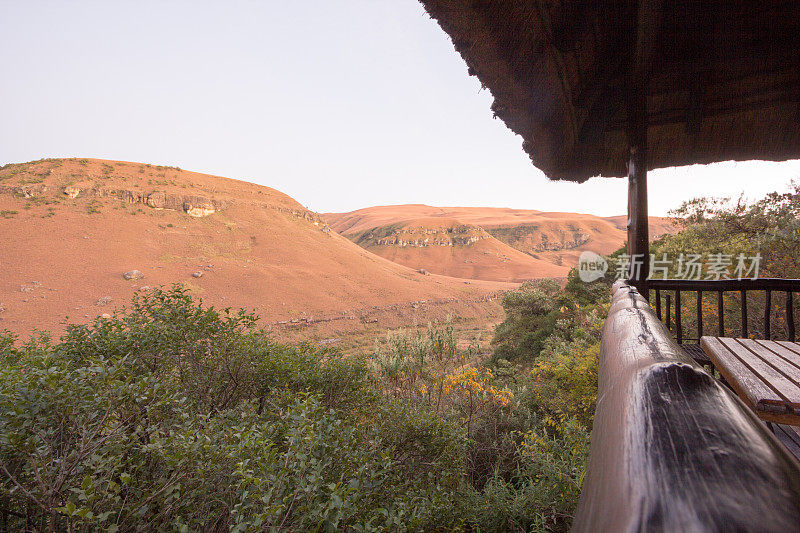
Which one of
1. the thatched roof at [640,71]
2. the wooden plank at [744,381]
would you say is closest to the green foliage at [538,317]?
the thatched roof at [640,71]

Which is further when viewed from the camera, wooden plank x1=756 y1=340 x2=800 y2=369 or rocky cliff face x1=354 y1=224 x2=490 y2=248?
rocky cliff face x1=354 y1=224 x2=490 y2=248

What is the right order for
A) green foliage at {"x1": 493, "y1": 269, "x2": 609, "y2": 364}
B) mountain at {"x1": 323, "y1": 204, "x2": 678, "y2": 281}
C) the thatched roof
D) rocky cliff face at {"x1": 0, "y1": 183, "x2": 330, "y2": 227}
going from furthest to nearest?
1. mountain at {"x1": 323, "y1": 204, "x2": 678, "y2": 281}
2. rocky cliff face at {"x1": 0, "y1": 183, "x2": 330, "y2": 227}
3. green foliage at {"x1": 493, "y1": 269, "x2": 609, "y2": 364}
4. the thatched roof

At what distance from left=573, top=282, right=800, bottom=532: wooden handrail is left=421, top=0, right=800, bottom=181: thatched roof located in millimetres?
1679

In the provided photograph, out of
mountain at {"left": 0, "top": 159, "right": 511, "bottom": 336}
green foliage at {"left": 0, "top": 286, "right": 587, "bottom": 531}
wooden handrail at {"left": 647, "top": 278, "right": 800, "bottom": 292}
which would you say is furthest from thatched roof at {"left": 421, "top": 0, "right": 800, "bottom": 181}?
mountain at {"left": 0, "top": 159, "right": 511, "bottom": 336}

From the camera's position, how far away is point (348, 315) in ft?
78.7

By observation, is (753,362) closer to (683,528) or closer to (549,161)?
Result: (683,528)

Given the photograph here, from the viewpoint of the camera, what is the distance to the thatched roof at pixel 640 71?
1.66m

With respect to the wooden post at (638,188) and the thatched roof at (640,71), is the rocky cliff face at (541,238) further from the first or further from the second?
the wooden post at (638,188)

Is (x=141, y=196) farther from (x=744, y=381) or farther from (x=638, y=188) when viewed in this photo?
(x=744, y=381)

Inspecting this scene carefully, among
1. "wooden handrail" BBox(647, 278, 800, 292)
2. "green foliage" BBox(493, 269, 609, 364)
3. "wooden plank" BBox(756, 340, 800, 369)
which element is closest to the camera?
"wooden plank" BBox(756, 340, 800, 369)

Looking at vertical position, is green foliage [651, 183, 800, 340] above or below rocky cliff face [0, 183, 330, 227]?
below

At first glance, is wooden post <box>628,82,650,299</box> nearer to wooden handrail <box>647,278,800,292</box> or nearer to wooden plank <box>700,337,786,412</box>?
wooden handrail <box>647,278,800,292</box>

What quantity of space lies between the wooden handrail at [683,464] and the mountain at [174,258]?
21.2m

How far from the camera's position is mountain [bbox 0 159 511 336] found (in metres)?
21.0
